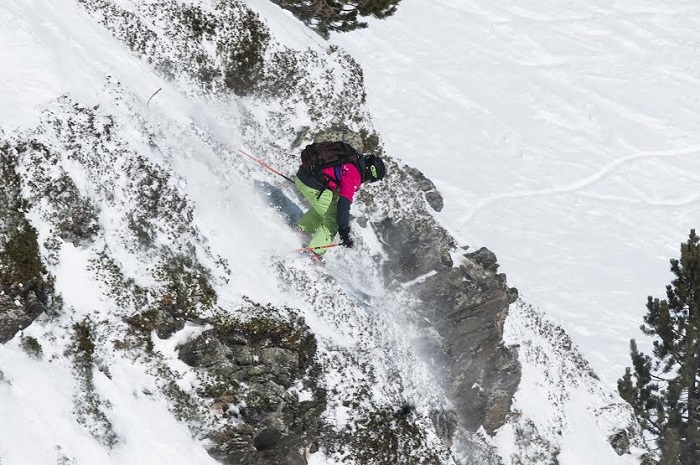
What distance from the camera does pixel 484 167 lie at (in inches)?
1597

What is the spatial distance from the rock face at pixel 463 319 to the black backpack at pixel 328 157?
17.6 ft

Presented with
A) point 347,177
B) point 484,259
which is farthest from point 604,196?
point 347,177

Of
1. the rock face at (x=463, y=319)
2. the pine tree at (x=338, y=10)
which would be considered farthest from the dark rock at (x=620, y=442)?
the pine tree at (x=338, y=10)

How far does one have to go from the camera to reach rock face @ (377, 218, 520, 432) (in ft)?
69.8

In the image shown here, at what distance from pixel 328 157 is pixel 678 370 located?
15696 millimetres

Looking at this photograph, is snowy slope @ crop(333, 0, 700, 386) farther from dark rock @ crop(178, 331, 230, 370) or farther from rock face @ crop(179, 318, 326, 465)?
dark rock @ crop(178, 331, 230, 370)

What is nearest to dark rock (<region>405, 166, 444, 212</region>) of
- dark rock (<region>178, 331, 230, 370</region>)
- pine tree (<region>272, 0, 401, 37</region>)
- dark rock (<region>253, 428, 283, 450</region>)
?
pine tree (<region>272, 0, 401, 37</region>)

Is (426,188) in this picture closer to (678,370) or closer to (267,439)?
(678,370)

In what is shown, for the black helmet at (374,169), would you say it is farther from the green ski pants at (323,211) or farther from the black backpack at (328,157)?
the green ski pants at (323,211)

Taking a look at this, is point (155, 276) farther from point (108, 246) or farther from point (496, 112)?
point (496, 112)

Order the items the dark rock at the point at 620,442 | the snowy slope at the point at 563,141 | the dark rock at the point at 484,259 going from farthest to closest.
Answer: the snowy slope at the point at 563,141
the dark rock at the point at 620,442
the dark rock at the point at 484,259

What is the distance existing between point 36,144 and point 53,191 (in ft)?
2.79

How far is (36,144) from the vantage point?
13.6 meters

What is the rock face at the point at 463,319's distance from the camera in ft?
69.8
